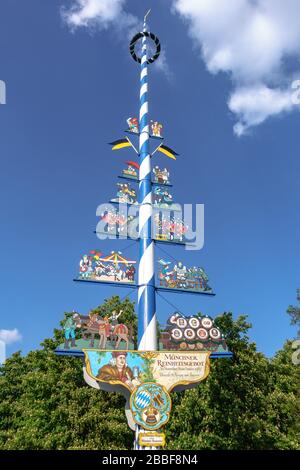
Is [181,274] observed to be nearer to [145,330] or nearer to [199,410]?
[145,330]

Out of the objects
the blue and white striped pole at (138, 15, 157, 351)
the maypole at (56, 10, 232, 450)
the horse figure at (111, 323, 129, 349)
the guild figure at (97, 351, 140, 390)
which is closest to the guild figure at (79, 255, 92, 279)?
the maypole at (56, 10, 232, 450)

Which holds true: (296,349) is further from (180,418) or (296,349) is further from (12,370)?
(12,370)

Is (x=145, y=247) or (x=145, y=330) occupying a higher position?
(x=145, y=247)

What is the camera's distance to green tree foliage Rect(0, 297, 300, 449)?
→ 66.4ft

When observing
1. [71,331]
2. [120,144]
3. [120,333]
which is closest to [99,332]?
[120,333]

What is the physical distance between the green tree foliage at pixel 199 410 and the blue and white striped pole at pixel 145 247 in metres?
9.00

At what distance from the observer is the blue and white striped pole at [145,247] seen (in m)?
13.6

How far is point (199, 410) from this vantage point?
67.7 ft

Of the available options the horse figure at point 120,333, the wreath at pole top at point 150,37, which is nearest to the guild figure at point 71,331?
the horse figure at point 120,333

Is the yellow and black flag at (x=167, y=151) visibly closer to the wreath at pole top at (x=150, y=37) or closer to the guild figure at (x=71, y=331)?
the wreath at pole top at (x=150, y=37)

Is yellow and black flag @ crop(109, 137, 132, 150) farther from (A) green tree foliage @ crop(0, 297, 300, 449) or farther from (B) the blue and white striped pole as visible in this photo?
(A) green tree foliage @ crop(0, 297, 300, 449)

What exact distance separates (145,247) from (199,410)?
10380 mm

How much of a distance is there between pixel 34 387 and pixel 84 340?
12206 millimetres

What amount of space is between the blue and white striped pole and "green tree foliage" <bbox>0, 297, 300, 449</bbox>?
29.5 ft
